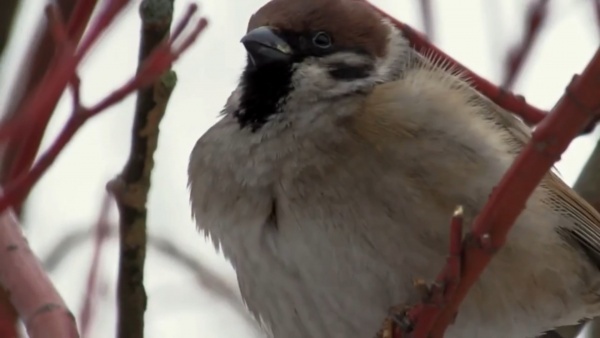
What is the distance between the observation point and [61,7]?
190 centimetres

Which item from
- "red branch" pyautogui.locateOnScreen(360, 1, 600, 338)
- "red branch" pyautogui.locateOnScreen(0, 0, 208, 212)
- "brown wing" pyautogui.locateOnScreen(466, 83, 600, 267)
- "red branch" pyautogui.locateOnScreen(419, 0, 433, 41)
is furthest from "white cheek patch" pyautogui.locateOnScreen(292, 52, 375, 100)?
"red branch" pyautogui.locateOnScreen(0, 0, 208, 212)

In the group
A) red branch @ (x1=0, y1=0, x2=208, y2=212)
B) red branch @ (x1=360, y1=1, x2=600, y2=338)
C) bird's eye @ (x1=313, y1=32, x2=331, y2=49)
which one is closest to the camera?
red branch @ (x1=0, y1=0, x2=208, y2=212)

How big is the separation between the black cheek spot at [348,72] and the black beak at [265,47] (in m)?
0.16

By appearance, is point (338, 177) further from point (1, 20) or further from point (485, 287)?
point (1, 20)

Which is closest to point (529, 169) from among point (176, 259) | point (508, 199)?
point (508, 199)

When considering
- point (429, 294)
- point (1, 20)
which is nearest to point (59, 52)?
point (429, 294)

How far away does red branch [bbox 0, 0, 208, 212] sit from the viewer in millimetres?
1144

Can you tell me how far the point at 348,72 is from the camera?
3043 mm

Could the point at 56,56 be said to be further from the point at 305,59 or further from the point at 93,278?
the point at 305,59

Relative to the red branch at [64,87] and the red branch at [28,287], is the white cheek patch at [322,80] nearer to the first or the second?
the red branch at [28,287]

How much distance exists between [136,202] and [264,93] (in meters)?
0.85

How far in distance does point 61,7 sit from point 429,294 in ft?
2.95

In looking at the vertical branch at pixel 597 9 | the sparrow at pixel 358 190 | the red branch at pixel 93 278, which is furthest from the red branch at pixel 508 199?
the red branch at pixel 93 278

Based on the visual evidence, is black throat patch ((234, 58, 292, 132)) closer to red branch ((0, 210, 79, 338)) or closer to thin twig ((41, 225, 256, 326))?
thin twig ((41, 225, 256, 326))
